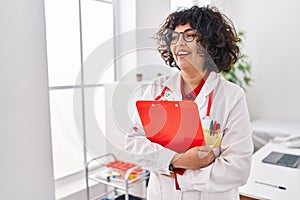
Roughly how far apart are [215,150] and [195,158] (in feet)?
0.18

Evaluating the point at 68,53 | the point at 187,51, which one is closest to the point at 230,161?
the point at 187,51

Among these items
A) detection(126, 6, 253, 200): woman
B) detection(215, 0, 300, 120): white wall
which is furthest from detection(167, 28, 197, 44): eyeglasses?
detection(215, 0, 300, 120): white wall

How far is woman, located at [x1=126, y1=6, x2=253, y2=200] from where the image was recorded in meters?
0.44

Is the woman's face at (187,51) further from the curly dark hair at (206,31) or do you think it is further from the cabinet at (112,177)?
the cabinet at (112,177)

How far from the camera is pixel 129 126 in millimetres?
509

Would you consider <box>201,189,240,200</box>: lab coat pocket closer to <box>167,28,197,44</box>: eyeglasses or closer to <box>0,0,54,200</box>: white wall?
<box>167,28,197,44</box>: eyeglasses

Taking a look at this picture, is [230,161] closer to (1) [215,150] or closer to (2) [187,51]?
(1) [215,150]

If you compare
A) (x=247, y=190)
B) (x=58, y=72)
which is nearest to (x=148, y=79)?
(x=58, y=72)

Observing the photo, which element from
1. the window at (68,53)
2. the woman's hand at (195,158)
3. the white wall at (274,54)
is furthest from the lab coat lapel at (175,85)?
the white wall at (274,54)

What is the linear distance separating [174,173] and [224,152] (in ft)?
0.38

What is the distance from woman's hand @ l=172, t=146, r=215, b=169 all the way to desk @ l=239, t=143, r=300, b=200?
520 mm

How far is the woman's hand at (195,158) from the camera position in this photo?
0.48 m

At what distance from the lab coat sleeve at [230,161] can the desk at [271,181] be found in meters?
0.44

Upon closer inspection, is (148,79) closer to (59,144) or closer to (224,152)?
(224,152)
